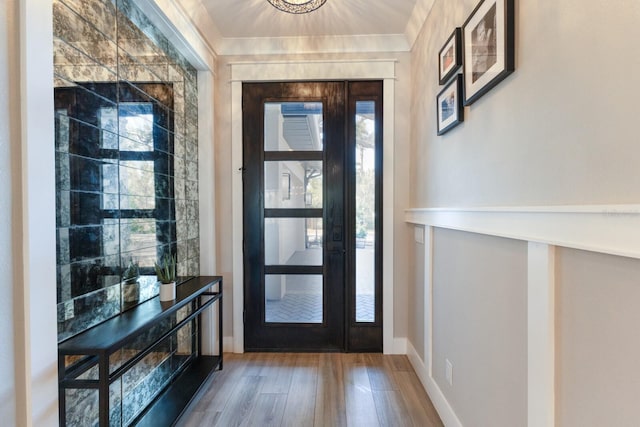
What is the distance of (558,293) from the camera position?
2.92 feet

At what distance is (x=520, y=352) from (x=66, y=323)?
1.67 m

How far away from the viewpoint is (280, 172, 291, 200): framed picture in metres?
2.59

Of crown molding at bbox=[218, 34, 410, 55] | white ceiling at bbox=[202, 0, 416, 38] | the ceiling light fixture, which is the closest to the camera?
the ceiling light fixture

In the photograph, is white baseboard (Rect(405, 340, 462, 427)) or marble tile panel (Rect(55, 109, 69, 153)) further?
white baseboard (Rect(405, 340, 462, 427))

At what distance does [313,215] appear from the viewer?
2592mm

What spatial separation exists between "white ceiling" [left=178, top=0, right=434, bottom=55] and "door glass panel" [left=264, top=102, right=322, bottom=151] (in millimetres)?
430

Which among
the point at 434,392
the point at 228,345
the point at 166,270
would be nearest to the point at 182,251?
the point at 166,270

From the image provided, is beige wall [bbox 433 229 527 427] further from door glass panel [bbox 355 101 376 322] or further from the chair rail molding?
door glass panel [bbox 355 101 376 322]

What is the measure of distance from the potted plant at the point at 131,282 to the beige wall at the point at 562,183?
65.8 inches

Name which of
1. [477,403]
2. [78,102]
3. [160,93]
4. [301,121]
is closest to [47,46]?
[78,102]

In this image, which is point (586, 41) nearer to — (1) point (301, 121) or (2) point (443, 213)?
(2) point (443, 213)

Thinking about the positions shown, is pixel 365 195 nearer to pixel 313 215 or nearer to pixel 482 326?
pixel 313 215

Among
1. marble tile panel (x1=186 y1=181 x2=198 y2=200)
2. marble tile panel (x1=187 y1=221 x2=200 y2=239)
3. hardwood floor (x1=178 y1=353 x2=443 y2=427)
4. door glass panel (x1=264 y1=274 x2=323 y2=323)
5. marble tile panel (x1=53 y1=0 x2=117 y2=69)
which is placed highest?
marble tile panel (x1=53 y1=0 x2=117 y2=69)

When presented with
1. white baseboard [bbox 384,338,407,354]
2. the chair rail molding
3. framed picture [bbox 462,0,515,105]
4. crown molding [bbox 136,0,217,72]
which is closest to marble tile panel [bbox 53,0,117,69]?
crown molding [bbox 136,0,217,72]
